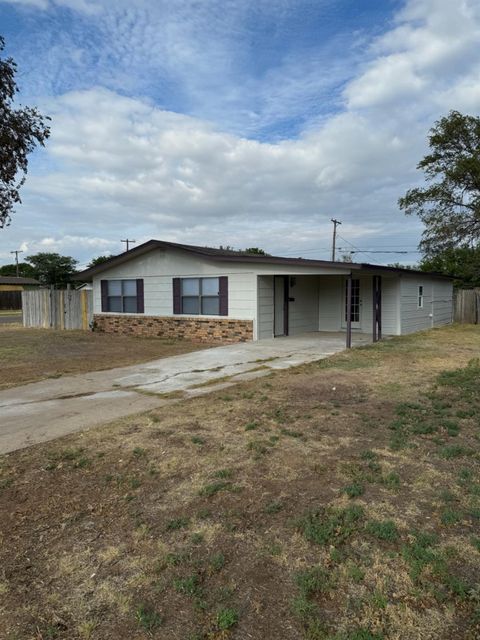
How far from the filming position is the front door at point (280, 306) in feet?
49.8

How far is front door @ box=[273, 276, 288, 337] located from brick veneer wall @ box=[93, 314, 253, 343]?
1.40 meters

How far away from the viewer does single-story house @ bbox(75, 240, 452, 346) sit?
1420 centimetres

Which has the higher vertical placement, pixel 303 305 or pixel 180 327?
pixel 303 305

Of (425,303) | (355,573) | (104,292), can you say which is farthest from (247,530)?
(425,303)

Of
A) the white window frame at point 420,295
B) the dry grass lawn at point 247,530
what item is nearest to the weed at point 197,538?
the dry grass lawn at point 247,530

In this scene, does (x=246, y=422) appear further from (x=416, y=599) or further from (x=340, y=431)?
(x=416, y=599)

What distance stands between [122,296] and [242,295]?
5563mm

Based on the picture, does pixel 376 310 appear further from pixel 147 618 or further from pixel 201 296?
pixel 147 618

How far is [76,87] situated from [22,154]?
439 centimetres

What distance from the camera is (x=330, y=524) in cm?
310

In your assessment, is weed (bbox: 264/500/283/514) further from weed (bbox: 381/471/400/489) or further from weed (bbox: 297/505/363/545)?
weed (bbox: 381/471/400/489)

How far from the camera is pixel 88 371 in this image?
930 cm

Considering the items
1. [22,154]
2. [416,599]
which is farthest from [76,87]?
[416,599]

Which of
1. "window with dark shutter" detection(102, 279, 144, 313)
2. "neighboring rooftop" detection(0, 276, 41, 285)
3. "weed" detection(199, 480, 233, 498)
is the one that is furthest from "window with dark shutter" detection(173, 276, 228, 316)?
"neighboring rooftop" detection(0, 276, 41, 285)
